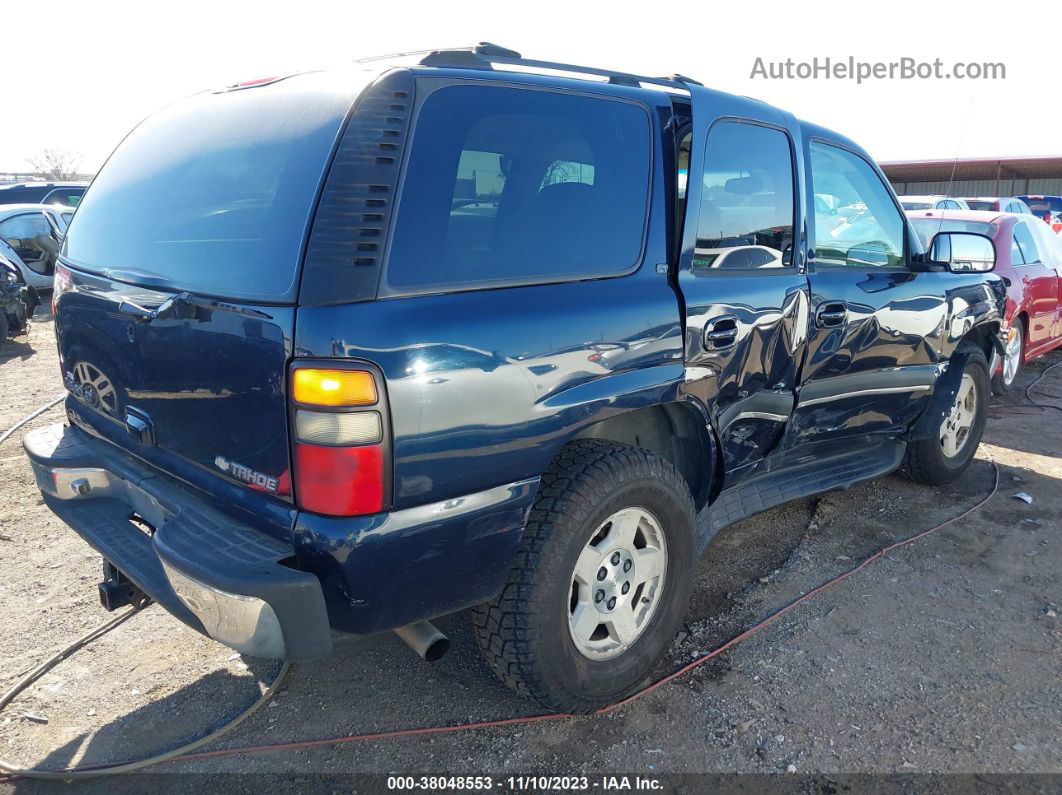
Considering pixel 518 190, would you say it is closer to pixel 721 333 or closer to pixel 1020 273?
pixel 721 333

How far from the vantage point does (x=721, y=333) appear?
116 inches

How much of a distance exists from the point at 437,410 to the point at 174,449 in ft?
3.15

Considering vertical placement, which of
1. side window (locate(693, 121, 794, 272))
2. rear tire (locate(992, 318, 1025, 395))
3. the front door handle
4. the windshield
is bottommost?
rear tire (locate(992, 318, 1025, 395))

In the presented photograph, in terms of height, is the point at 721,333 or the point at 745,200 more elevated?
the point at 745,200

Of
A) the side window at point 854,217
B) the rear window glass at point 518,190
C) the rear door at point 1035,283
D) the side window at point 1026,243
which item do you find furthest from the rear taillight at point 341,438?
the side window at point 1026,243

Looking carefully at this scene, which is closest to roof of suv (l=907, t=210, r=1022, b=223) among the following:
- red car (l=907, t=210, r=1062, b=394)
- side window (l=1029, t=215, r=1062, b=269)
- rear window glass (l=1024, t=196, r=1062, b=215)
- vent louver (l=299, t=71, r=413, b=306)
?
red car (l=907, t=210, r=1062, b=394)

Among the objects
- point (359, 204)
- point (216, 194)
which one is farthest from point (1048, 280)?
point (216, 194)

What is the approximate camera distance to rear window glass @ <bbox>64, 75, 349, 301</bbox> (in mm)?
2137

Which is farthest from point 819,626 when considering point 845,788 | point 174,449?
point 174,449

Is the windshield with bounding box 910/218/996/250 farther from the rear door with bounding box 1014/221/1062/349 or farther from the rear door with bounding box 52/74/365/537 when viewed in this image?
the rear door with bounding box 52/74/365/537

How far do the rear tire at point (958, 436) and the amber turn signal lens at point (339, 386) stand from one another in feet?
12.1

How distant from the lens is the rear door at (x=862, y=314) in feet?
11.7

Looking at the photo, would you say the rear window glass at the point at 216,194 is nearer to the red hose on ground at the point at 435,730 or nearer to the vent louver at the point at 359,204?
the vent louver at the point at 359,204

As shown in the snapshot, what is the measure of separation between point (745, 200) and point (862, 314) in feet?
3.12
